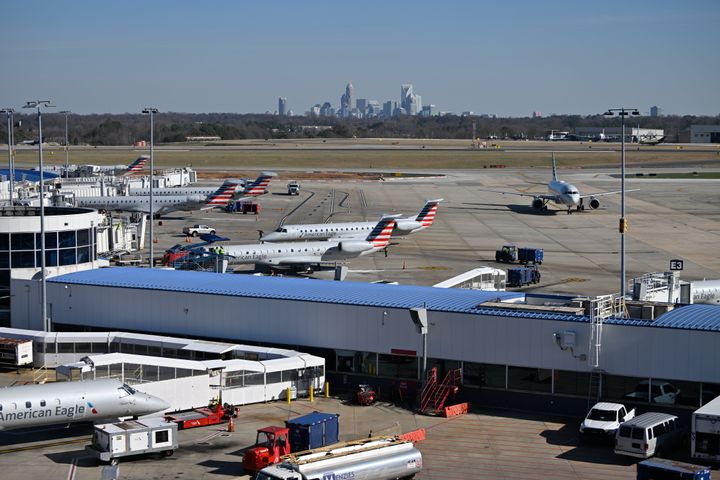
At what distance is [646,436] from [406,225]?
6601cm

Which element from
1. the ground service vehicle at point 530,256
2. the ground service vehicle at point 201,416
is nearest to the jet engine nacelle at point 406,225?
the ground service vehicle at point 530,256

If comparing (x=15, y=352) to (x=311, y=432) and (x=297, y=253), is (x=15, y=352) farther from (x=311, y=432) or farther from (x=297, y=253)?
(x=297, y=253)

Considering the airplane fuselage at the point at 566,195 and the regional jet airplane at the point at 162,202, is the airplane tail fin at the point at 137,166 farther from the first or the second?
the airplane fuselage at the point at 566,195

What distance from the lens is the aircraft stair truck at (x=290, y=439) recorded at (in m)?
37.4

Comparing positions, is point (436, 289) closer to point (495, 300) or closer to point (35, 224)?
point (495, 300)

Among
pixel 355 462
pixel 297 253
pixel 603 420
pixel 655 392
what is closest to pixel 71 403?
pixel 355 462

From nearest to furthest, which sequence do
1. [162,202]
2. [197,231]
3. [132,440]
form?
[132,440] → [197,231] → [162,202]

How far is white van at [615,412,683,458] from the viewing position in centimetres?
3875

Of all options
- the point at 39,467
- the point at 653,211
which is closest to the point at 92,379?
the point at 39,467

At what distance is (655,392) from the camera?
44.5 metres

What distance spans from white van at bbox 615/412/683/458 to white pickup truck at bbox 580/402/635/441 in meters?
1.30

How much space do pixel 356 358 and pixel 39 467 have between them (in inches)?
679

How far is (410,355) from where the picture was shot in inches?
1935

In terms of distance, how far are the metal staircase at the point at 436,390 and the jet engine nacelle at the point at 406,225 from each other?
55.1m
